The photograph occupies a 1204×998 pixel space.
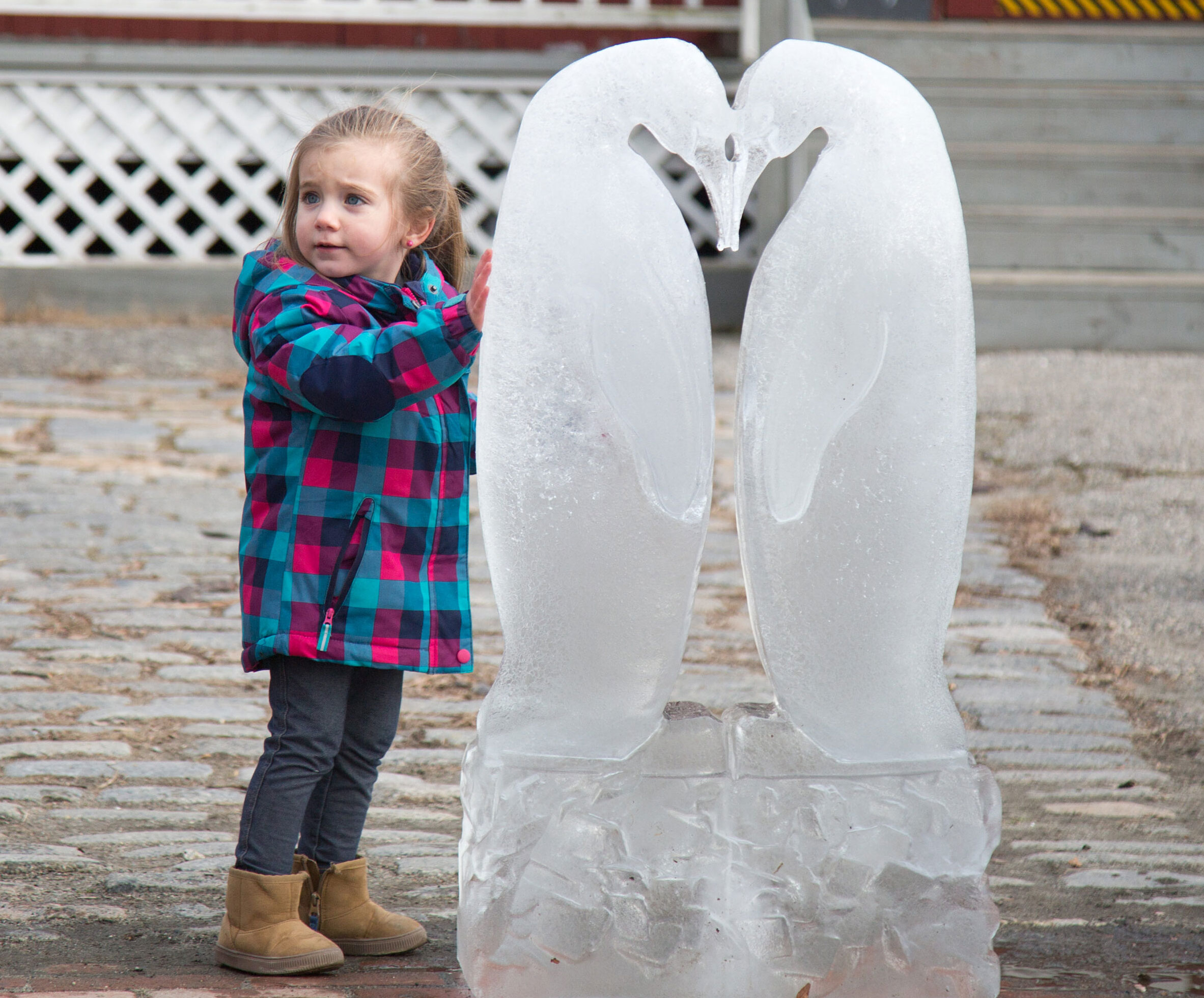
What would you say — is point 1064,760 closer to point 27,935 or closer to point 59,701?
point 27,935

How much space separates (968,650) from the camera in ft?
13.2

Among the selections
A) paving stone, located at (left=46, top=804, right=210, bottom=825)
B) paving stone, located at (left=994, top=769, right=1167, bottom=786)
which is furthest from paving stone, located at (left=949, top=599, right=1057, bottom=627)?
paving stone, located at (left=46, top=804, right=210, bottom=825)

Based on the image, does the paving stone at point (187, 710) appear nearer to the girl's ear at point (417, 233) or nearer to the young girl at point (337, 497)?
the young girl at point (337, 497)

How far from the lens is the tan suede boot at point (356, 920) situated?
2281 millimetres

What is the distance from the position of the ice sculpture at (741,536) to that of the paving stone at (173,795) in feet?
3.52

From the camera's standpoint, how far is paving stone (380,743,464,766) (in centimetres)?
315

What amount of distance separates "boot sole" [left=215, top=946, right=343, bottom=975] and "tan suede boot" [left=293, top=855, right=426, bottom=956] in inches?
4.2

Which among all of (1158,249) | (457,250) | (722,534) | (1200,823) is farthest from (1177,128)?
(457,250)

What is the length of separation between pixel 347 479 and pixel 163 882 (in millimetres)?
837

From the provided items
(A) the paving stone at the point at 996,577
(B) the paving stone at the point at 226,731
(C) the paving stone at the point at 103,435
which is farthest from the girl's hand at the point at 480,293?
(C) the paving stone at the point at 103,435

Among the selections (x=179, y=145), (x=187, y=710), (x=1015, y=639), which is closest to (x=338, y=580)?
(x=187, y=710)

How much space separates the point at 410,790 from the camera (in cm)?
301

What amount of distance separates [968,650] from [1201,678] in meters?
0.60

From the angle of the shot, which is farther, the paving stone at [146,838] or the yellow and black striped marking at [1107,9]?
the yellow and black striped marking at [1107,9]
